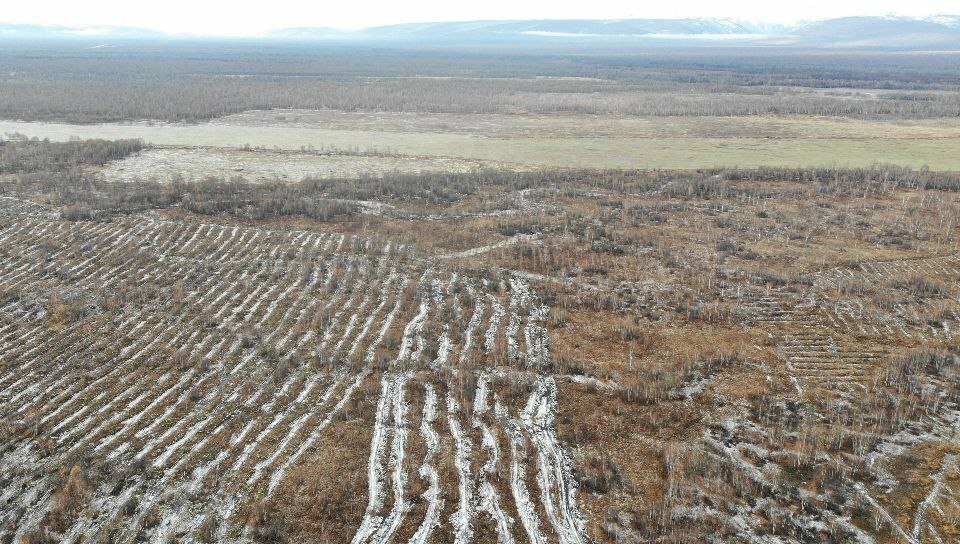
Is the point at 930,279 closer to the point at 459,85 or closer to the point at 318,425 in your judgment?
the point at 318,425

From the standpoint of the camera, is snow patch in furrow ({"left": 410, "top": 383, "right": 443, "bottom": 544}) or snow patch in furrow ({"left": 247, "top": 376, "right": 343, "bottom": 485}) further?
snow patch in furrow ({"left": 247, "top": 376, "right": 343, "bottom": 485})

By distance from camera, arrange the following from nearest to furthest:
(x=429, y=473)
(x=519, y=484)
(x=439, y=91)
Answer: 1. (x=519, y=484)
2. (x=429, y=473)
3. (x=439, y=91)

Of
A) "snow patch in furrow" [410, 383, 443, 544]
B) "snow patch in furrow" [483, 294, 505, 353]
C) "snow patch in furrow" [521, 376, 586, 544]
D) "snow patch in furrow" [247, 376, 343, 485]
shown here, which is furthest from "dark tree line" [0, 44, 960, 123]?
"snow patch in furrow" [521, 376, 586, 544]

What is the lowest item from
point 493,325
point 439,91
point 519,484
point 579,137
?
point 519,484

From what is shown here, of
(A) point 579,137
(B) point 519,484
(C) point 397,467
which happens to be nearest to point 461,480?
(B) point 519,484

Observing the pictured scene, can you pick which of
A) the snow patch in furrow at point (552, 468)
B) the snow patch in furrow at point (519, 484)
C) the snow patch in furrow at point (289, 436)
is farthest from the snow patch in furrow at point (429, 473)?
the snow patch in furrow at point (289, 436)

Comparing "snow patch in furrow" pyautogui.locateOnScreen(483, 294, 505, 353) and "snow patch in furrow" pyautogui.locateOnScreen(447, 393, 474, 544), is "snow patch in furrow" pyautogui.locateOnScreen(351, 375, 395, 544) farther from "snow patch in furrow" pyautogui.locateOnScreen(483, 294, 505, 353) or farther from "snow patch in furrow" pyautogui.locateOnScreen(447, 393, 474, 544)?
"snow patch in furrow" pyautogui.locateOnScreen(483, 294, 505, 353)

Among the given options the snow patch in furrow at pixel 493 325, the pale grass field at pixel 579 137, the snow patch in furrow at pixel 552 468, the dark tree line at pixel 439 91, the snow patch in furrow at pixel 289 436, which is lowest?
the snow patch in furrow at pixel 552 468

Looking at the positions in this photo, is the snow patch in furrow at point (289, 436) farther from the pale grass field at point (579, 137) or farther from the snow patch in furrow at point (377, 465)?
the pale grass field at point (579, 137)

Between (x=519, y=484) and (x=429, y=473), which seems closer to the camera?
(x=519, y=484)

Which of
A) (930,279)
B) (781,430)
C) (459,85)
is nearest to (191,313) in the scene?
(781,430)

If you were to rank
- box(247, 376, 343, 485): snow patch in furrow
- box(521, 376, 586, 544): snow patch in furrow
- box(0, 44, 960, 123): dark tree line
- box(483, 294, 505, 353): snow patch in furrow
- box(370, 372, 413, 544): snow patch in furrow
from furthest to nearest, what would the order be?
box(0, 44, 960, 123): dark tree line, box(483, 294, 505, 353): snow patch in furrow, box(247, 376, 343, 485): snow patch in furrow, box(521, 376, 586, 544): snow patch in furrow, box(370, 372, 413, 544): snow patch in furrow

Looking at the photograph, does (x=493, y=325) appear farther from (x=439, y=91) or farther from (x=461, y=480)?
(x=439, y=91)
